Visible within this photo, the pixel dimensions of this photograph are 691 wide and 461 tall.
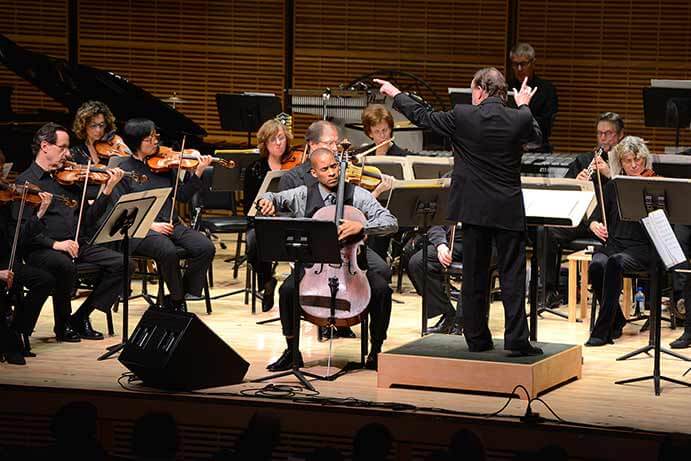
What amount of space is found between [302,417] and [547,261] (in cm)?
357

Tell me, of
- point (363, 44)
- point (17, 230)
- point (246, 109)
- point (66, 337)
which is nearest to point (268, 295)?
point (66, 337)

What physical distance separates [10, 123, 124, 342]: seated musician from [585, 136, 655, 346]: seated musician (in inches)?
107

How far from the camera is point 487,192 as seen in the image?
5.44 meters

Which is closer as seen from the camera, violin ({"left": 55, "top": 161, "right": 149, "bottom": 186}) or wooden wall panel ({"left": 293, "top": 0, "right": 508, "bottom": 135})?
violin ({"left": 55, "top": 161, "right": 149, "bottom": 186})

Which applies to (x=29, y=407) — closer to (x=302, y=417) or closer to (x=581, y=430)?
(x=302, y=417)

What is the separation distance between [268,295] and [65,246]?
4.80 feet

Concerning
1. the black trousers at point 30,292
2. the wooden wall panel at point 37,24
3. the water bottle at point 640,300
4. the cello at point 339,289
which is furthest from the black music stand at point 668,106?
the wooden wall panel at point 37,24

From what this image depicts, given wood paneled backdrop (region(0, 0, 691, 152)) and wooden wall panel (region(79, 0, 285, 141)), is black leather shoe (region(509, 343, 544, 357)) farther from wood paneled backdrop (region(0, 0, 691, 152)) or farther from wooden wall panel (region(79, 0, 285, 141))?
wooden wall panel (region(79, 0, 285, 141))

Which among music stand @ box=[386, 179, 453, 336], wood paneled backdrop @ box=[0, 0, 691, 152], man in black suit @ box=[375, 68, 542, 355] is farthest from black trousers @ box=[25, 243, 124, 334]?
wood paneled backdrop @ box=[0, 0, 691, 152]

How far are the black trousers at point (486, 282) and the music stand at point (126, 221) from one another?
1715mm

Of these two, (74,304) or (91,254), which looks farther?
(74,304)

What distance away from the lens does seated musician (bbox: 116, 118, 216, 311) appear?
277 inches

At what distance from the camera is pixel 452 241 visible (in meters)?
6.85

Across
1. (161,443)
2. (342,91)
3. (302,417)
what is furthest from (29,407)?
(342,91)
